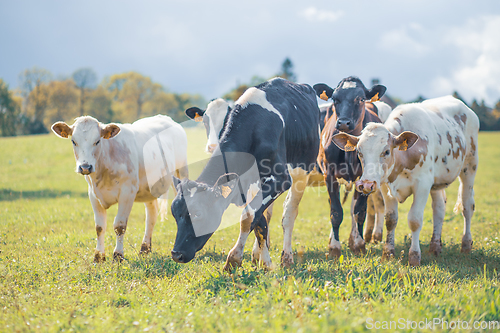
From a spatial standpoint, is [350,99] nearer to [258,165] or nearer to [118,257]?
[258,165]

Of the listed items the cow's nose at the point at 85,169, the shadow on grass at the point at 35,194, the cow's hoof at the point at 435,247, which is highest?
the cow's nose at the point at 85,169

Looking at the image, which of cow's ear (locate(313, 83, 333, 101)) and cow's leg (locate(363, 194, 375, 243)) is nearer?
cow's ear (locate(313, 83, 333, 101))

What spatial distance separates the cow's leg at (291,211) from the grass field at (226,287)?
21 cm

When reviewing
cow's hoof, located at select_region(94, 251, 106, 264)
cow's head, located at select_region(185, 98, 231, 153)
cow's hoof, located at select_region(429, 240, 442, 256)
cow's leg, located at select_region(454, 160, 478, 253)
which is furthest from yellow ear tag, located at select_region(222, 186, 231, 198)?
cow's leg, located at select_region(454, 160, 478, 253)

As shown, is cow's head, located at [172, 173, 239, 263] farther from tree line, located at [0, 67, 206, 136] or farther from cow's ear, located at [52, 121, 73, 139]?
tree line, located at [0, 67, 206, 136]

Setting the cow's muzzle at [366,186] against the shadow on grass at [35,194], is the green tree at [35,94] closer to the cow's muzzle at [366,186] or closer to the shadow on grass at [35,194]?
the shadow on grass at [35,194]

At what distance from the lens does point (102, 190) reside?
6.25 metres

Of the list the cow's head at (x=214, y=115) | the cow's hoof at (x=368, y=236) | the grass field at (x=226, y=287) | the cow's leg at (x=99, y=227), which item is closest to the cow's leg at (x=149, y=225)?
the grass field at (x=226, y=287)

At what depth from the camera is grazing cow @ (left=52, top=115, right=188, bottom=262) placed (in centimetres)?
580

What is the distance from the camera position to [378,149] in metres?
5.21

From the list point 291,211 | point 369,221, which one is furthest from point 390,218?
point 369,221

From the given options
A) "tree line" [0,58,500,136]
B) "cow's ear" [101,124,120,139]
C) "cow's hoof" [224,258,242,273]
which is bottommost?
"cow's hoof" [224,258,242,273]

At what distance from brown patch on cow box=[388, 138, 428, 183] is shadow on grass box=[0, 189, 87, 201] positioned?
12288 millimetres

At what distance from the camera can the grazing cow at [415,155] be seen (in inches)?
207
